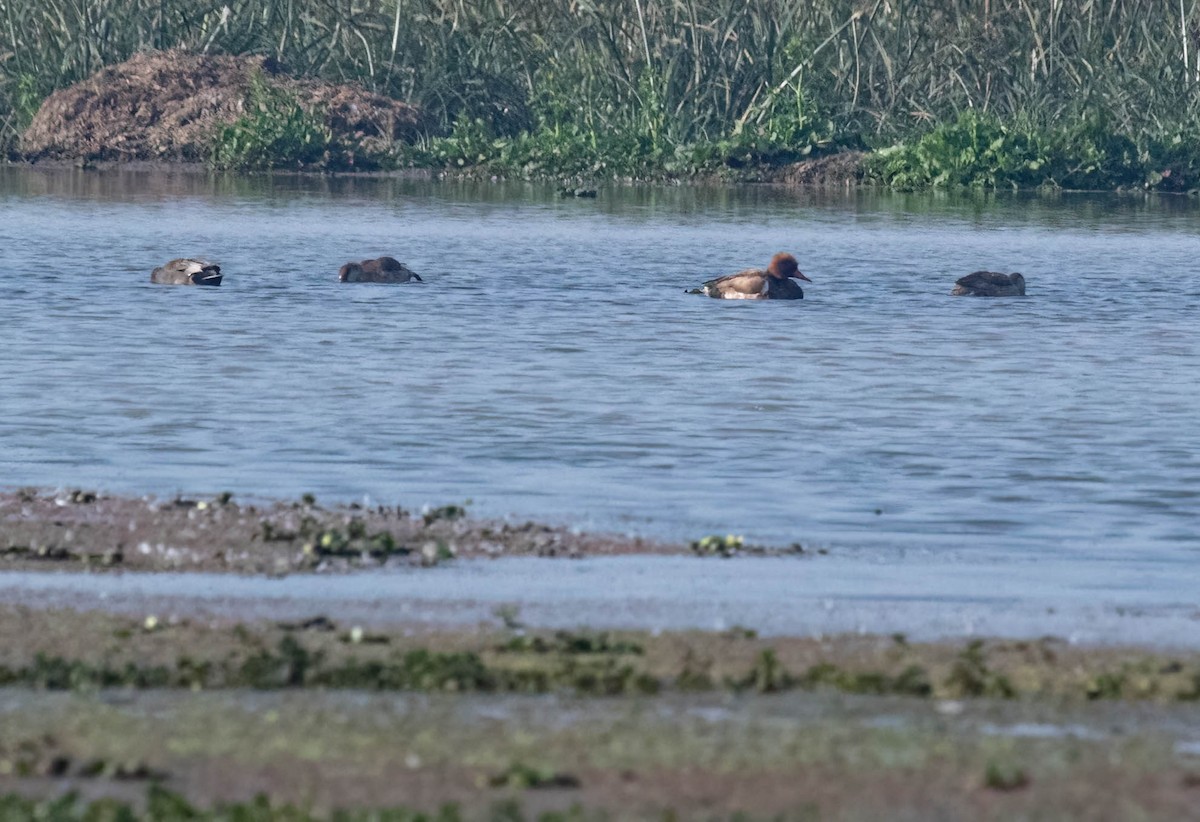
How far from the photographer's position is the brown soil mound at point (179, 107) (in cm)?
4831

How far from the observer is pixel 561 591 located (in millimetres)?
10594

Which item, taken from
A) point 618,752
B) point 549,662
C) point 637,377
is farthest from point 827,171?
point 618,752

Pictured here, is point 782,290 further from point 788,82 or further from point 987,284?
point 788,82

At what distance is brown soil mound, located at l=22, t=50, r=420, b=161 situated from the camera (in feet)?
159

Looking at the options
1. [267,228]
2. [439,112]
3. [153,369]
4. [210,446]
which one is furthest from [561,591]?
[439,112]

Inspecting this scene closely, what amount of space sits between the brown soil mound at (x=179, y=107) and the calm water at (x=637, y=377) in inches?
500

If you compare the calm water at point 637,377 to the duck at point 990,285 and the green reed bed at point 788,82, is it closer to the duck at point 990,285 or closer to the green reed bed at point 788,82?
the duck at point 990,285

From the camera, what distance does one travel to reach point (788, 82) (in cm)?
4562

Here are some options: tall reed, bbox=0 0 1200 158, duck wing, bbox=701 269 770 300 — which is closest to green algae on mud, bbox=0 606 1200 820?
duck wing, bbox=701 269 770 300

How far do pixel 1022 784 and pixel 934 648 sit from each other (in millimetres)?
2030

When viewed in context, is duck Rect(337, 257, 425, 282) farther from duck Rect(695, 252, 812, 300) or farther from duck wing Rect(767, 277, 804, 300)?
duck wing Rect(767, 277, 804, 300)

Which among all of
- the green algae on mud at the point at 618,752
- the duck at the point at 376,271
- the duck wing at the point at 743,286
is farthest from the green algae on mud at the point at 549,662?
the duck at the point at 376,271

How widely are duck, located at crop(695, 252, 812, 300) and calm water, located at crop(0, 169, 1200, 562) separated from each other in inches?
9.0

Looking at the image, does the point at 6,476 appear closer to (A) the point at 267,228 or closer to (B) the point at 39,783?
(B) the point at 39,783
